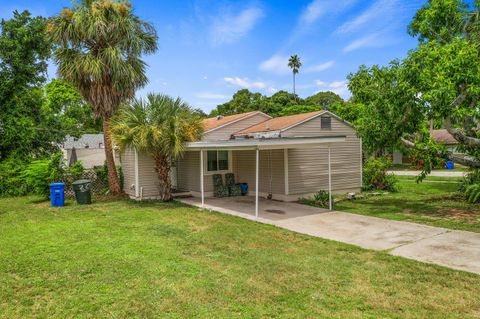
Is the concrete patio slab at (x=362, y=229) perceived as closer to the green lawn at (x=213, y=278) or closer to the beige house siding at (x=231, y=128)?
the green lawn at (x=213, y=278)

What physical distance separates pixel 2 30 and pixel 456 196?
78.5 feet

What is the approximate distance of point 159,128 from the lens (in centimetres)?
1244

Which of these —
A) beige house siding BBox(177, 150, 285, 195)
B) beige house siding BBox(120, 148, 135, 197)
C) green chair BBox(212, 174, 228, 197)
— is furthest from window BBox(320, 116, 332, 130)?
beige house siding BBox(120, 148, 135, 197)

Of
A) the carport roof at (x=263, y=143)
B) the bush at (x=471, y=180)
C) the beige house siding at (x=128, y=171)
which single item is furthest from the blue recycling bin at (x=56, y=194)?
the bush at (x=471, y=180)

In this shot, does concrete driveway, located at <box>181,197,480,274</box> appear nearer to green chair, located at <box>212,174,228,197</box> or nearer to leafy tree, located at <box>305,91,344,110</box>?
green chair, located at <box>212,174,228,197</box>

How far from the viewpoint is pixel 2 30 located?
19.0 meters

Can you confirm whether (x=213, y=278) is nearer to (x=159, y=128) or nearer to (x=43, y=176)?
(x=159, y=128)

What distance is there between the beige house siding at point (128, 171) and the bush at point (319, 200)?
716 centimetres

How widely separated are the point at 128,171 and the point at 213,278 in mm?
10892

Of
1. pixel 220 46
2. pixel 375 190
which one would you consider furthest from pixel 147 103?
pixel 375 190

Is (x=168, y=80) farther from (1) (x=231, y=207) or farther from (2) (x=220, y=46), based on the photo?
(1) (x=231, y=207)

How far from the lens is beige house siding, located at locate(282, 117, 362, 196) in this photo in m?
13.8

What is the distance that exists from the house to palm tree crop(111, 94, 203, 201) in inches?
25.1

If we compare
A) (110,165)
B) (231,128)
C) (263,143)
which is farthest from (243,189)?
(110,165)
